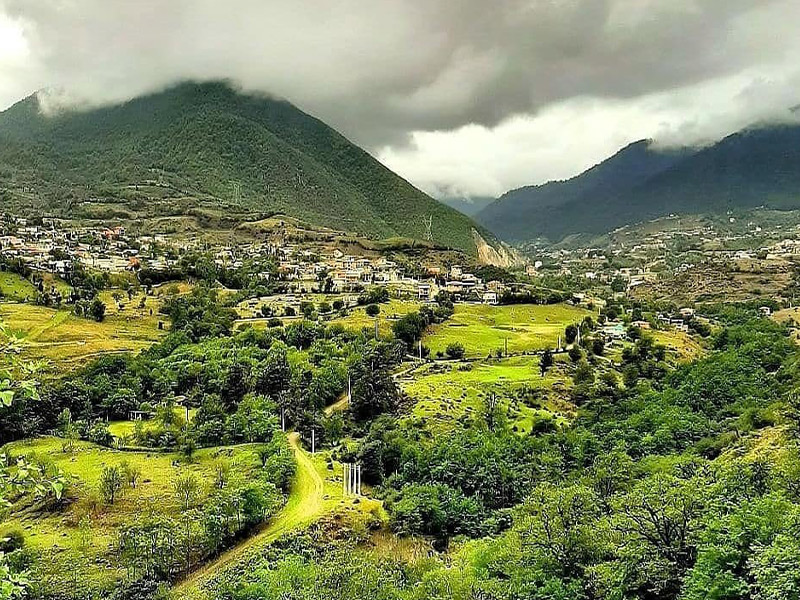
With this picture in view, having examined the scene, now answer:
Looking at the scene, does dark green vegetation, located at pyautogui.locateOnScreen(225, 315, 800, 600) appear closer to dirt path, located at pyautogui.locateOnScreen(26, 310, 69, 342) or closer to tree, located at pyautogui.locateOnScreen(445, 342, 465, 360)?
tree, located at pyautogui.locateOnScreen(445, 342, 465, 360)

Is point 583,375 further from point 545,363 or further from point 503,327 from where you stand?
point 503,327

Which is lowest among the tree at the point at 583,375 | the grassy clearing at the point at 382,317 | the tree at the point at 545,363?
the tree at the point at 583,375

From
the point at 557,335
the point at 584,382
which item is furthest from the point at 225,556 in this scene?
the point at 557,335

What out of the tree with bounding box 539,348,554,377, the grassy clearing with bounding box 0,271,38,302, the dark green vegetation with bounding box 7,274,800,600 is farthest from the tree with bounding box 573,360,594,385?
the grassy clearing with bounding box 0,271,38,302

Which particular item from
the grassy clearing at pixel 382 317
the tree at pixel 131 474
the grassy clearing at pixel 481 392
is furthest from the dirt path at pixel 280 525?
the grassy clearing at pixel 382 317

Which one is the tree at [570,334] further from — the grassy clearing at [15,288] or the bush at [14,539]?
the grassy clearing at [15,288]

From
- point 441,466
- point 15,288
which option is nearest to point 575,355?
point 441,466

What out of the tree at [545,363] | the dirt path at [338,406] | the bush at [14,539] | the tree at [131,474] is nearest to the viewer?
the bush at [14,539]
